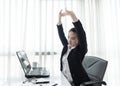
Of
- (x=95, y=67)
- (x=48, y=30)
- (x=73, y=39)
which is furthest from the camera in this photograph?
(x=48, y=30)

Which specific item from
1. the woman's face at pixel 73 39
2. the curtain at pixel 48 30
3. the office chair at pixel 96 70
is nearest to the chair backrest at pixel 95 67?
the office chair at pixel 96 70

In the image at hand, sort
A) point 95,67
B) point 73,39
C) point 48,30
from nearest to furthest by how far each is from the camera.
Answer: point 73,39, point 95,67, point 48,30

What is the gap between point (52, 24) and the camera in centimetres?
376

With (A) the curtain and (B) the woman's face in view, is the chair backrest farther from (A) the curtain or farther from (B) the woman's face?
(A) the curtain

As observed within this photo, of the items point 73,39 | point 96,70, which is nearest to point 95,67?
point 96,70

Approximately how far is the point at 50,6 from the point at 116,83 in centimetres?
227

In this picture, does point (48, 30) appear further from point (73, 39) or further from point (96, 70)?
point (96, 70)

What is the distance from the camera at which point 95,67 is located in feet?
7.55

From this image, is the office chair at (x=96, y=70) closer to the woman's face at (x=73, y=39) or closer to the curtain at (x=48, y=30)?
the woman's face at (x=73, y=39)

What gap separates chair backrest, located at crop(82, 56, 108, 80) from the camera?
2.20 metres

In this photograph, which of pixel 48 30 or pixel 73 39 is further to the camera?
pixel 48 30

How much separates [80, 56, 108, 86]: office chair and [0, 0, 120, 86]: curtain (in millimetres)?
1401

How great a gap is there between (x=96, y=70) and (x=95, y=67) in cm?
5

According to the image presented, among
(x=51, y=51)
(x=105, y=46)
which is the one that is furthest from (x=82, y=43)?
(x=105, y=46)
